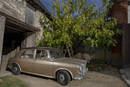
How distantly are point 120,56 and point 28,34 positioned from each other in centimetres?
794

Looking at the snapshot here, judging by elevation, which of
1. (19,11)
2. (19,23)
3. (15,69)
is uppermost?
(19,11)

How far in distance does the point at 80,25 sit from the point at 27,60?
408 cm

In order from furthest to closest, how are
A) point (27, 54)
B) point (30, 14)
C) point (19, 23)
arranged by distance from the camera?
point (30, 14) < point (19, 23) < point (27, 54)

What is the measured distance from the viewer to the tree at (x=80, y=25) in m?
6.26

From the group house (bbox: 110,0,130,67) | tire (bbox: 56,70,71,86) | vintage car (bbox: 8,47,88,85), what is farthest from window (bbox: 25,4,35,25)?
house (bbox: 110,0,130,67)

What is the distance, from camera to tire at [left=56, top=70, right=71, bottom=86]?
3.87 meters

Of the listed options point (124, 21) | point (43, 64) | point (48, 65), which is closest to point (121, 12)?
point (124, 21)

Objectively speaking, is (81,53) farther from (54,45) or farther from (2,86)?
(2,86)

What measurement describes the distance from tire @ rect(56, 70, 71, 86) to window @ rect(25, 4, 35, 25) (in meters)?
5.00

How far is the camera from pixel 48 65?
4203 mm

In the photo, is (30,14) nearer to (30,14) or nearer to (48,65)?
(30,14)

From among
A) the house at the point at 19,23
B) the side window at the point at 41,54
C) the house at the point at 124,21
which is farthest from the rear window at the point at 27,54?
the house at the point at 124,21

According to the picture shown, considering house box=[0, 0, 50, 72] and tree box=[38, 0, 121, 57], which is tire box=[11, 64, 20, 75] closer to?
house box=[0, 0, 50, 72]

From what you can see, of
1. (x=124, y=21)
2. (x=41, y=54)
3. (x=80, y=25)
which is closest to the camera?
(x=41, y=54)
